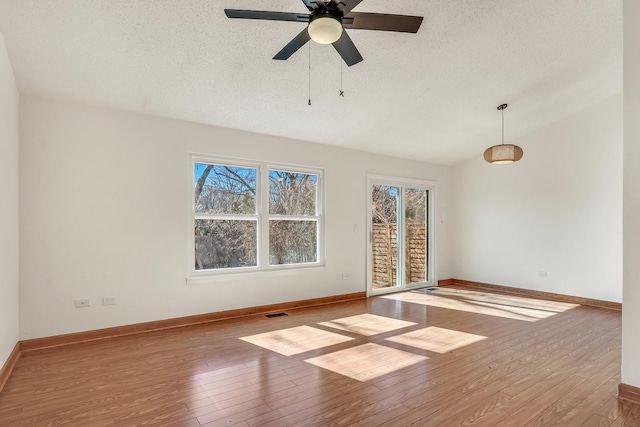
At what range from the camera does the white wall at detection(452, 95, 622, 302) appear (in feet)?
17.3

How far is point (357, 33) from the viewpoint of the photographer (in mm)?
3170

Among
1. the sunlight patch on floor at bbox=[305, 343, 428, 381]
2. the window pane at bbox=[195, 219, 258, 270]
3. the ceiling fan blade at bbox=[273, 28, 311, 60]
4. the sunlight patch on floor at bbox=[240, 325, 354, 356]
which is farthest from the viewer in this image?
the window pane at bbox=[195, 219, 258, 270]

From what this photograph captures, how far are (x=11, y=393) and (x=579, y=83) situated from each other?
6.73 meters

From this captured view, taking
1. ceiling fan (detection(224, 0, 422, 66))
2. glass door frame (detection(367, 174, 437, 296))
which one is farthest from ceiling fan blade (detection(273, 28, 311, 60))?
glass door frame (detection(367, 174, 437, 296))

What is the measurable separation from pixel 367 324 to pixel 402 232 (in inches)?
102

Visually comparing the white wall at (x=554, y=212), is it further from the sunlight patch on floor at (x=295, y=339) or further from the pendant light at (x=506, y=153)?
the sunlight patch on floor at (x=295, y=339)

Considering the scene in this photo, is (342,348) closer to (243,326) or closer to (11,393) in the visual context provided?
(243,326)

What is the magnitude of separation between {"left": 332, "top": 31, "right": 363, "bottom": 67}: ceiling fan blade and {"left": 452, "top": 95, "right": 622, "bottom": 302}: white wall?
415 cm

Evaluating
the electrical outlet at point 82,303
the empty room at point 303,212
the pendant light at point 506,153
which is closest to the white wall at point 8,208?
the empty room at point 303,212

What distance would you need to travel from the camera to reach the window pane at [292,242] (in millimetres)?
5135

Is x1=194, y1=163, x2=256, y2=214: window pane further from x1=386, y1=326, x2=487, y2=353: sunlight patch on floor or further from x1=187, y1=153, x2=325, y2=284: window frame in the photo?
x1=386, y1=326, x2=487, y2=353: sunlight patch on floor

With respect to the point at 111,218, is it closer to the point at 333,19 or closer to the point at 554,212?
the point at 333,19

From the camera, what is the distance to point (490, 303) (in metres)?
5.48

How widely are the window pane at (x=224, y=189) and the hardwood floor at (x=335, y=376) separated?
4.84 feet
